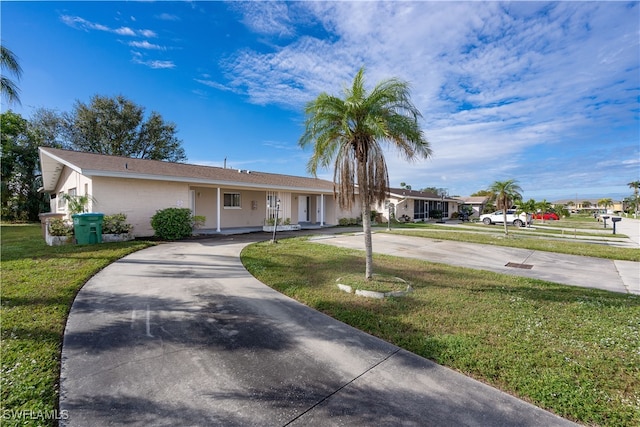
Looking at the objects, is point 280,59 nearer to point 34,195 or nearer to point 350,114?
point 350,114

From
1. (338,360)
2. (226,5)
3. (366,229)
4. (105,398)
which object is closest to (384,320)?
(338,360)

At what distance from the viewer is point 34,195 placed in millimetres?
23578

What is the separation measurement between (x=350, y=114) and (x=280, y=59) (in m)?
7.72

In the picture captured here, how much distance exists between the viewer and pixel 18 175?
22797 millimetres

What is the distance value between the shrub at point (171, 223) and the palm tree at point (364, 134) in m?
8.26

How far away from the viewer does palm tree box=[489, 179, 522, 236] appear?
631 inches

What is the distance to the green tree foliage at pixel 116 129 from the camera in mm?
27688

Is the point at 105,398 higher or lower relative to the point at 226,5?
lower

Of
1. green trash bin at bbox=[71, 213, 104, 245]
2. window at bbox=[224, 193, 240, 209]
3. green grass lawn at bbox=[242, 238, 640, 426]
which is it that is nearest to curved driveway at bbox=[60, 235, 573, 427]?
green grass lawn at bbox=[242, 238, 640, 426]

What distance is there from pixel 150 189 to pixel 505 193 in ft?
61.7

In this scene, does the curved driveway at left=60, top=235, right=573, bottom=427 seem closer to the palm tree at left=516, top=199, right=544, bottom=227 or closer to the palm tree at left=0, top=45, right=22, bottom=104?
the palm tree at left=0, top=45, right=22, bottom=104

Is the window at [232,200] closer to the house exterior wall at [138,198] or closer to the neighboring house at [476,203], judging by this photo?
the house exterior wall at [138,198]

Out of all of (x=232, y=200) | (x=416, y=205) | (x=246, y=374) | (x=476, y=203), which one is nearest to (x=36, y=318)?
(x=246, y=374)

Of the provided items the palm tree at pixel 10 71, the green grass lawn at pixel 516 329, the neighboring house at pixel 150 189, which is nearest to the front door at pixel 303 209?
the neighboring house at pixel 150 189
